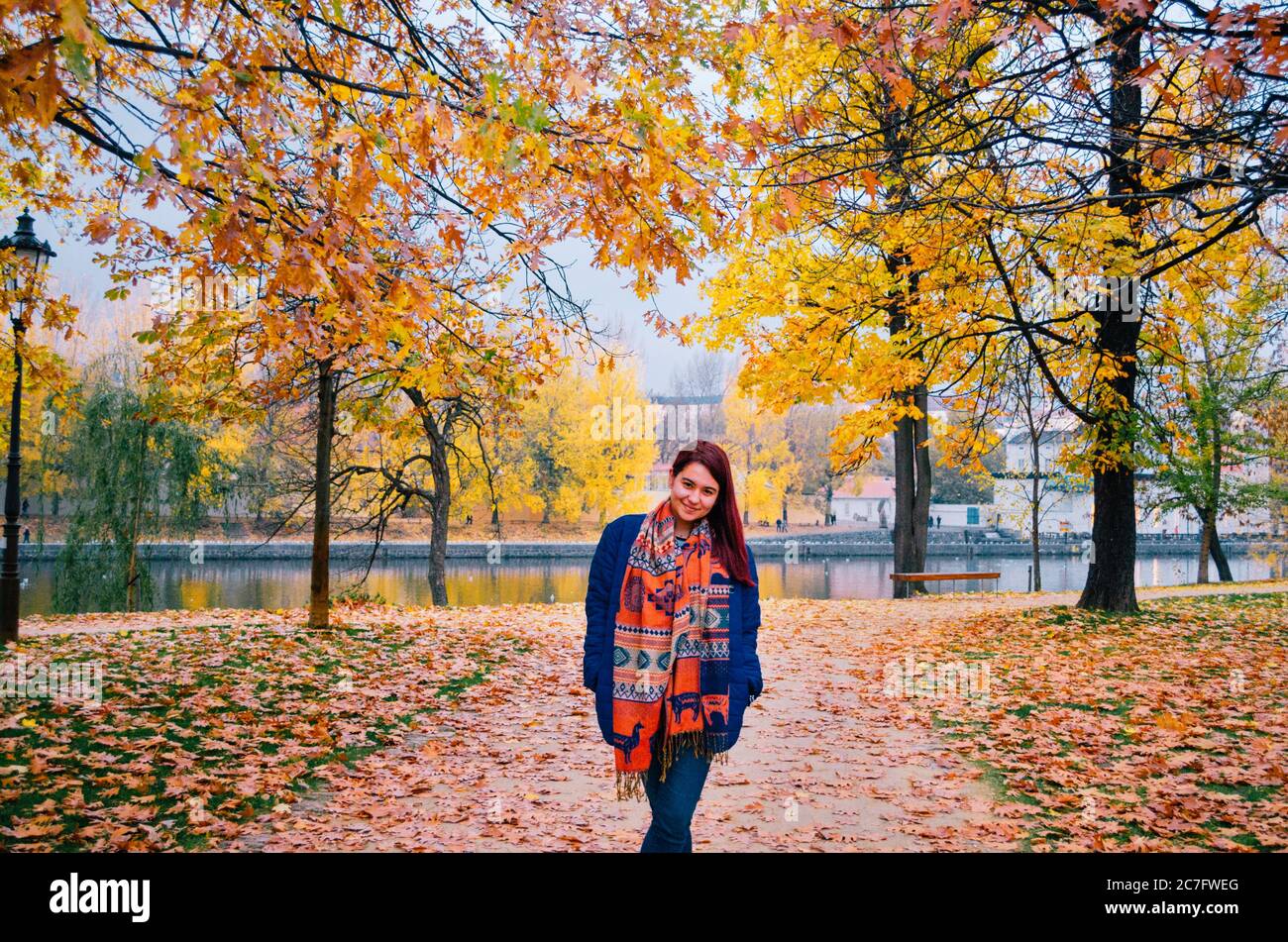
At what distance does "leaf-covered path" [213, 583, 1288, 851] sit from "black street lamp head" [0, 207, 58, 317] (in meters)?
6.18

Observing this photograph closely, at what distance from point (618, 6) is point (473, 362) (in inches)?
147

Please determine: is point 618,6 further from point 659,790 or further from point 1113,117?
point 659,790

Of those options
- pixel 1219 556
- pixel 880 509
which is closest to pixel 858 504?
pixel 880 509

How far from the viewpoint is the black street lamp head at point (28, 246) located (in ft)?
27.8

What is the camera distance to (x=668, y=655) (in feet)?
10.4

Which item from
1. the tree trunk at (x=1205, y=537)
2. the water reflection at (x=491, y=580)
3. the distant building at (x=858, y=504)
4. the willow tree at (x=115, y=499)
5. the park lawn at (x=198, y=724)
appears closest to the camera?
the park lawn at (x=198, y=724)

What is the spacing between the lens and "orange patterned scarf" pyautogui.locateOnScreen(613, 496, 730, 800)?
10.3 ft

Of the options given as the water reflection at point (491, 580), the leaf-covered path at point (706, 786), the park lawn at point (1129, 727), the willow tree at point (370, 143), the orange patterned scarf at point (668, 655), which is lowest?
the water reflection at point (491, 580)

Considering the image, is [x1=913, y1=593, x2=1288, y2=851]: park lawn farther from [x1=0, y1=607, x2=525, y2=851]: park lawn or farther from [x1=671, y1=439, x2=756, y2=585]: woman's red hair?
[x1=0, y1=607, x2=525, y2=851]: park lawn

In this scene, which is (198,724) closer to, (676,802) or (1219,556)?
(676,802)

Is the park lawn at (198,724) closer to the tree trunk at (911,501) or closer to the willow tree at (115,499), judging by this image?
the tree trunk at (911,501)

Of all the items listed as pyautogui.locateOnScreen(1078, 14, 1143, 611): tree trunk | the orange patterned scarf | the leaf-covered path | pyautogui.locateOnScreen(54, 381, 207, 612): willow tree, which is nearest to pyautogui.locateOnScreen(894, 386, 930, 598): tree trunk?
pyautogui.locateOnScreen(1078, 14, 1143, 611): tree trunk

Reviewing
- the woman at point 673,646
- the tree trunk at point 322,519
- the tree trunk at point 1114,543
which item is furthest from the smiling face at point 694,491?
the tree trunk at point 1114,543

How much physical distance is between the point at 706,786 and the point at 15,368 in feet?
30.2
